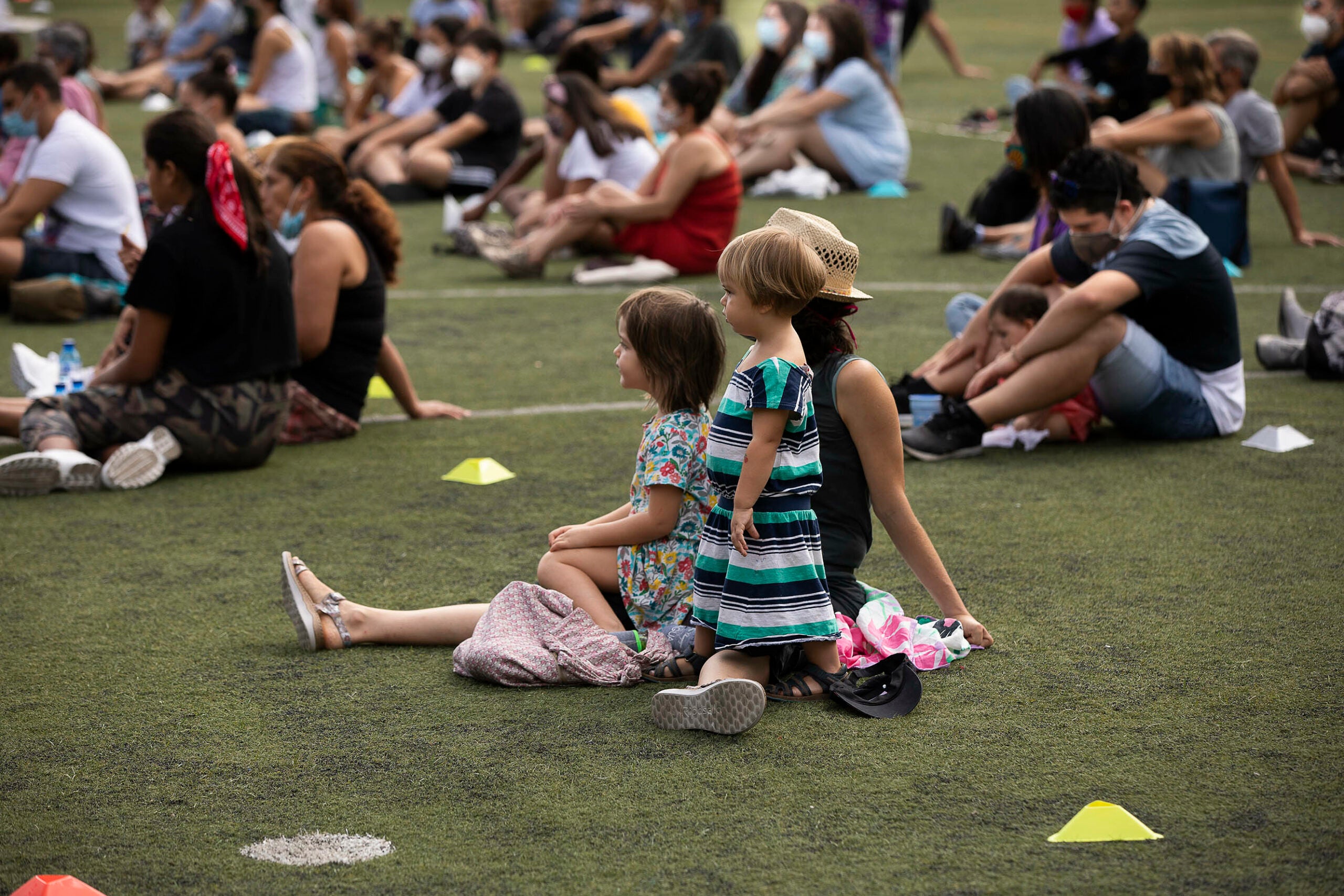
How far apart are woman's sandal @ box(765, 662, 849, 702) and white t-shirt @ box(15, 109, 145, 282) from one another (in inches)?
219

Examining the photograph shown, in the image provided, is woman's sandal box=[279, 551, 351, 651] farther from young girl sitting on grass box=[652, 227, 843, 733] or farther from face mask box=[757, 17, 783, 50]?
face mask box=[757, 17, 783, 50]

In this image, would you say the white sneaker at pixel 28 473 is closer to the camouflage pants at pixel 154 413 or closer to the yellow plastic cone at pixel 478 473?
the camouflage pants at pixel 154 413

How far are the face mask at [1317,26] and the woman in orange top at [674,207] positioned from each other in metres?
5.15

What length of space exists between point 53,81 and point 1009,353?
213 inches

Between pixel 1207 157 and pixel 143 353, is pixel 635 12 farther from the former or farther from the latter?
pixel 143 353

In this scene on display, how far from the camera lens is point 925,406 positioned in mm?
5816

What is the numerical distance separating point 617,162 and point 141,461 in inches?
207

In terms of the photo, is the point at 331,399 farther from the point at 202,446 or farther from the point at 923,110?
the point at 923,110

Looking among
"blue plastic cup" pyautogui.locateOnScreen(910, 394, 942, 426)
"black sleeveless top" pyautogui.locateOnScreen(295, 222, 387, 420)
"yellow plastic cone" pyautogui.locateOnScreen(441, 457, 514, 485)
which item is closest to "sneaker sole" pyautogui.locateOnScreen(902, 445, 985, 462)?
"blue plastic cup" pyautogui.locateOnScreen(910, 394, 942, 426)

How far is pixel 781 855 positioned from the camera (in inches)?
108

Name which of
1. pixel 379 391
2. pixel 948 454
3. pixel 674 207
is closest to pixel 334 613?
pixel 948 454

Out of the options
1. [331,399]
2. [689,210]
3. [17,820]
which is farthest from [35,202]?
[17,820]

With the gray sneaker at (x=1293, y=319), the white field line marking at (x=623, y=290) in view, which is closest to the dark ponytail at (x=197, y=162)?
the white field line marking at (x=623, y=290)

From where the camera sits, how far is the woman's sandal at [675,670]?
3594 mm
